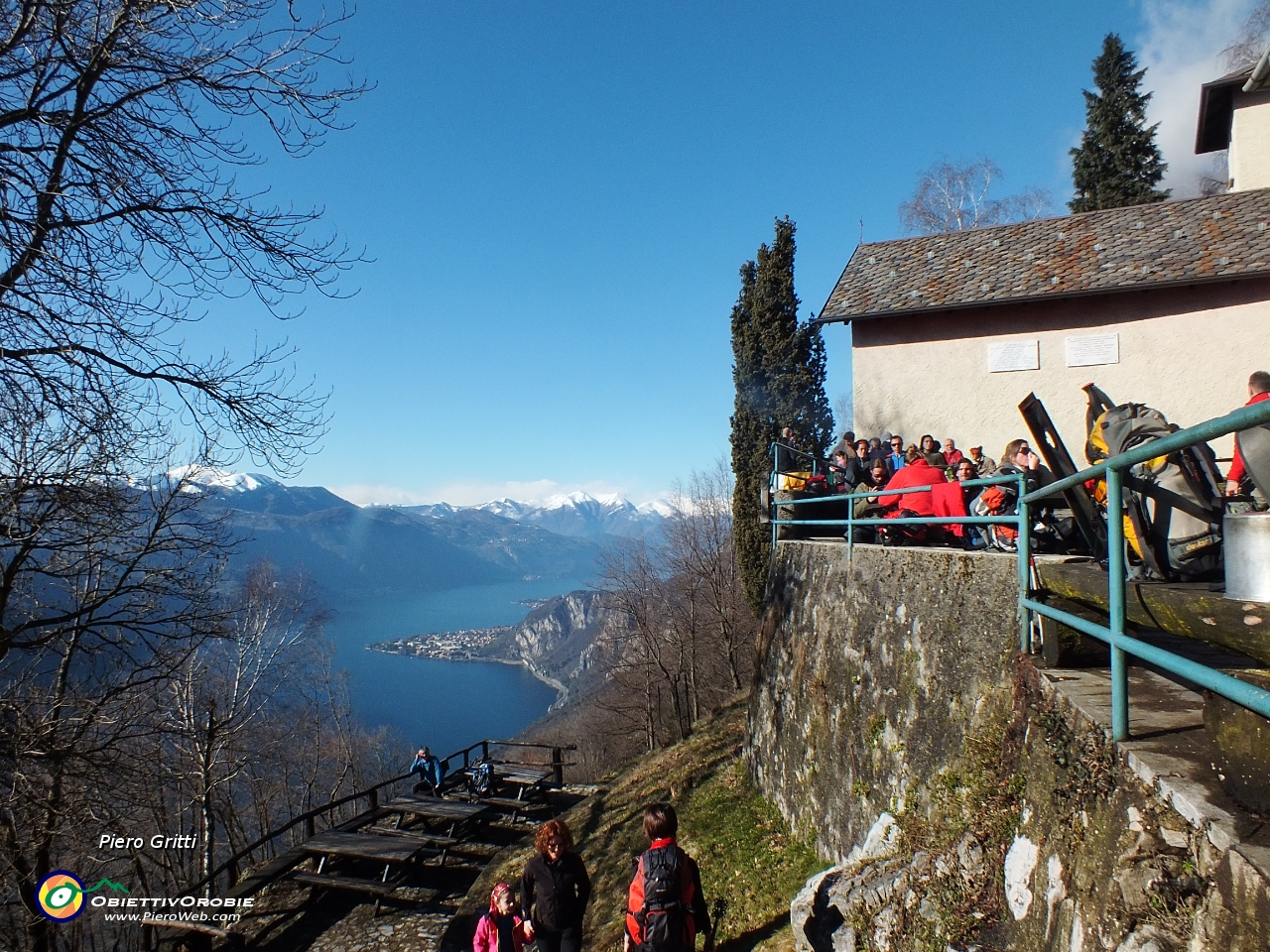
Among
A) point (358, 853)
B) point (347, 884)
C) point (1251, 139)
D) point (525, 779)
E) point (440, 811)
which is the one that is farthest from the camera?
point (1251, 139)

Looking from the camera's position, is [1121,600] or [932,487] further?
[932,487]

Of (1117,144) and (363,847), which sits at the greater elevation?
(1117,144)

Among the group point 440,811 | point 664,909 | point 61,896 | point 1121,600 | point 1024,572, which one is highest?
point 1121,600

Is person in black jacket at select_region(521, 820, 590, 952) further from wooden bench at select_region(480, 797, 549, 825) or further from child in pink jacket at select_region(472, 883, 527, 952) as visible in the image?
wooden bench at select_region(480, 797, 549, 825)

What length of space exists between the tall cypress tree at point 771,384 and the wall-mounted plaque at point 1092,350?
938 cm

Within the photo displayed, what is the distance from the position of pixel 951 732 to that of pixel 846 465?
6.46 m

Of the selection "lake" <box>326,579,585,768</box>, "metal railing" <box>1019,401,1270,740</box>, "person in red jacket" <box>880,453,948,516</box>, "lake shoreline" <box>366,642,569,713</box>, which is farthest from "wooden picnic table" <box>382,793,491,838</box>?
"lake shoreline" <box>366,642,569,713</box>

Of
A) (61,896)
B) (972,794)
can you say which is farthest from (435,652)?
(972,794)

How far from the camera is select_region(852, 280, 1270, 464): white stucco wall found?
12273 mm

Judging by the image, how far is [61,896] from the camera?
9.30 metres

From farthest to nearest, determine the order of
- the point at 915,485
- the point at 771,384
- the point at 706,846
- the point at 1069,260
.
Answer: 1. the point at 771,384
2. the point at 1069,260
3. the point at 706,846
4. the point at 915,485

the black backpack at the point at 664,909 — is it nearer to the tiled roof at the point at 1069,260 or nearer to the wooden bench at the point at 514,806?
the wooden bench at the point at 514,806

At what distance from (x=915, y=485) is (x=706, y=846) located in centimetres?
528

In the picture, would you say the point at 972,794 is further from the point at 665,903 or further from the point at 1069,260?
the point at 1069,260
